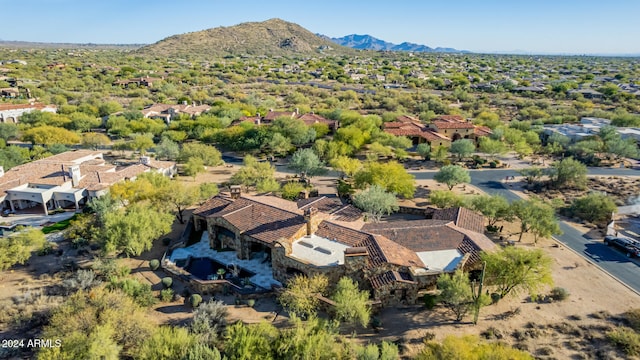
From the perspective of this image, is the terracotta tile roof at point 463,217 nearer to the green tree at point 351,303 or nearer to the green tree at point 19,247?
the green tree at point 351,303

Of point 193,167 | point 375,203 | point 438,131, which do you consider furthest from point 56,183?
point 438,131

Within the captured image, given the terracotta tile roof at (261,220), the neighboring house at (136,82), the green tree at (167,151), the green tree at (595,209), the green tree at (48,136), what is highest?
the neighboring house at (136,82)

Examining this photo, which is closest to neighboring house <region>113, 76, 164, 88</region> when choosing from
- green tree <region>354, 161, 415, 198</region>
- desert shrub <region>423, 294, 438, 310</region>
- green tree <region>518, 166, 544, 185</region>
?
green tree <region>354, 161, 415, 198</region>

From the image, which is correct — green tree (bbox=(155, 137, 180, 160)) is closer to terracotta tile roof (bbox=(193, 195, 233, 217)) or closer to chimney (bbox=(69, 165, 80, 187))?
chimney (bbox=(69, 165, 80, 187))

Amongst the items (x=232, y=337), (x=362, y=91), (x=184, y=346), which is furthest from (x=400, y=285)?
(x=362, y=91)

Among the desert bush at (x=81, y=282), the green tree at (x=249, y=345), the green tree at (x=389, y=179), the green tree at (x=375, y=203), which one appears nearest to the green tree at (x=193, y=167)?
the green tree at (x=389, y=179)

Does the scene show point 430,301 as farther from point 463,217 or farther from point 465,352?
point 463,217
